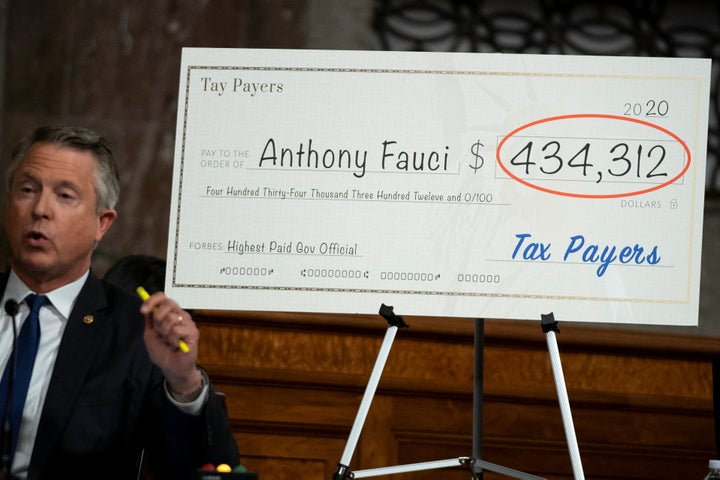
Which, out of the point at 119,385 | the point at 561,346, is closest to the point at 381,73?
the point at 119,385

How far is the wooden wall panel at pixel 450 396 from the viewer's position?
4121mm

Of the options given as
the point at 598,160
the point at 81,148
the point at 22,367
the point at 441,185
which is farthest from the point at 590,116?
the point at 22,367

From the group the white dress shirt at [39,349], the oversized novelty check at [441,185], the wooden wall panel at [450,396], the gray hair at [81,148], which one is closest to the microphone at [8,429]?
the white dress shirt at [39,349]

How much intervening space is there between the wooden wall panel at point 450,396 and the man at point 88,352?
1.54 meters

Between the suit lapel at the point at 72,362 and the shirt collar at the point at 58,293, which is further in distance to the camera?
the shirt collar at the point at 58,293

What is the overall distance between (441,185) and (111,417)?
1.11 meters

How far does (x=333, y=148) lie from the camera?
3084 millimetres

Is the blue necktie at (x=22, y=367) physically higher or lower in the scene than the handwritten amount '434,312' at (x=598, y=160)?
lower

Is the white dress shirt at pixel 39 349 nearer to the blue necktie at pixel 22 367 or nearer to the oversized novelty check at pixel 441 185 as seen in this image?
the blue necktie at pixel 22 367

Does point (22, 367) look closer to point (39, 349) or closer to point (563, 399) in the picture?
point (39, 349)

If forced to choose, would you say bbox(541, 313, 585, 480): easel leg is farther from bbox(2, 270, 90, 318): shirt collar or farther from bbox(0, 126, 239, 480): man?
bbox(2, 270, 90, 318): shirt collar

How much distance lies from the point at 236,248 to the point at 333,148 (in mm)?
383

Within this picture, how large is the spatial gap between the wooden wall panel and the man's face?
5.21 ft

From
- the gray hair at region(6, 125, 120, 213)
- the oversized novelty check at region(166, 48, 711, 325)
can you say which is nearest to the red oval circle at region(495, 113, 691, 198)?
the oversized novelty check at region(166, 48, 711, 325)
